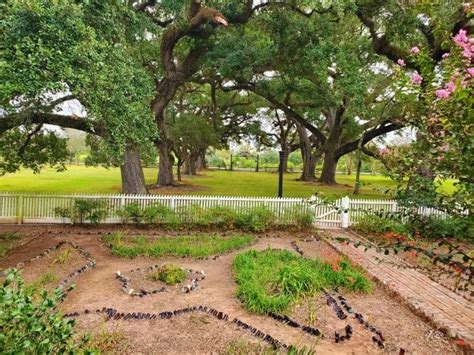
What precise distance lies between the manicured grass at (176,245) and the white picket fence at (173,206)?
5.01 feet

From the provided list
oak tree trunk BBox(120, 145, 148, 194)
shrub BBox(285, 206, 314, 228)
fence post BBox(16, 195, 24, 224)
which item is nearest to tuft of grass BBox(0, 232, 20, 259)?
fence post BBox(16, 195, 24, 224)

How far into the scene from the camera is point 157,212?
999 centimetres

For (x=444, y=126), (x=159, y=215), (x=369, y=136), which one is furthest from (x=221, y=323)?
(x=369, y=136)

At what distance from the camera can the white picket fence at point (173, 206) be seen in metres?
9.95

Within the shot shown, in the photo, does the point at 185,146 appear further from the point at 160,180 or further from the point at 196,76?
the point at 196,76

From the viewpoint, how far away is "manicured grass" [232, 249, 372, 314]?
490 centimetres

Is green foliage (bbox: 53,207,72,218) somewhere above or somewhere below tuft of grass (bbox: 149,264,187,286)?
above

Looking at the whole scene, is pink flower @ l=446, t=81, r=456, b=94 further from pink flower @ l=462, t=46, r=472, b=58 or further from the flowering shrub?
pink flower @ l=462, t=46, r=472, b=58

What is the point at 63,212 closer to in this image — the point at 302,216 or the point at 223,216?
the point at 223,216

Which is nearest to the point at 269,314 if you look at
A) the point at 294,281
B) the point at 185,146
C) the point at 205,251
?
the point at 294,281

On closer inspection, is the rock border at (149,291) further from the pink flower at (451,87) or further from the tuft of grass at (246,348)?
the pink flower at (451,87)

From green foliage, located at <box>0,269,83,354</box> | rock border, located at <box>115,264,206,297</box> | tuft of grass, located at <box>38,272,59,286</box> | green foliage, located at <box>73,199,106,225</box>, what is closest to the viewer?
green foliage, located at <box>0,269,83,354</box>

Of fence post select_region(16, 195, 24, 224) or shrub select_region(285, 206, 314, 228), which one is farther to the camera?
shrub select_region(285, 206, 314, 228)

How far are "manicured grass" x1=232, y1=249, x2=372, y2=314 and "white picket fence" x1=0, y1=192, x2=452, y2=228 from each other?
3.49 m
